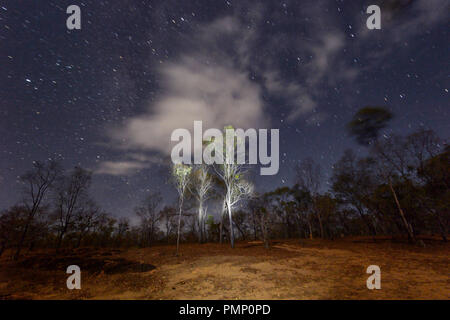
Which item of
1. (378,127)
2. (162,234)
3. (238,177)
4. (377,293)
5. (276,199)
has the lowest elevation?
(162,234)

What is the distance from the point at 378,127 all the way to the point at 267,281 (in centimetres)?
2218

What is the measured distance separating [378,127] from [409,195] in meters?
9.33

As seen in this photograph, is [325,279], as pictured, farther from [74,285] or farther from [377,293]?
[74,285]

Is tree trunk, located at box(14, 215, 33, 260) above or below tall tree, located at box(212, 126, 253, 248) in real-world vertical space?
below

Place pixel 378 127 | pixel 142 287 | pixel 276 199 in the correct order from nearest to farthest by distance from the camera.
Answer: pixel 142 287, pixel 378 127, pixel 276 199

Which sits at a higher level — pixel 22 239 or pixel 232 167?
pixel 232 167

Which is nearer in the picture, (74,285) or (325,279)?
(325,279)

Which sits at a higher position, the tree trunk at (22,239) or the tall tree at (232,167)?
the tall tree at (232,167)

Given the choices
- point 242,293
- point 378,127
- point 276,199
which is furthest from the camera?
point 276,199
